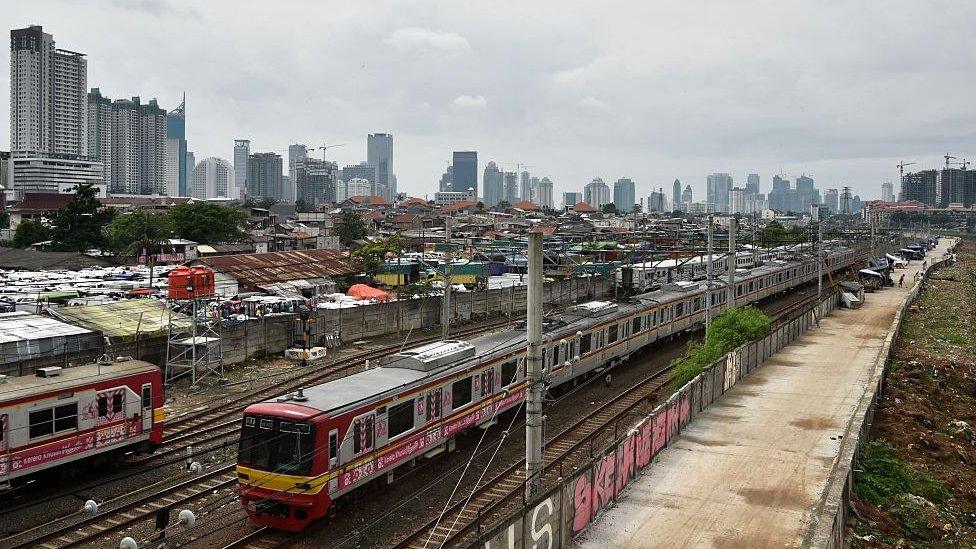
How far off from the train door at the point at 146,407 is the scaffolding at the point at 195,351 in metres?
8.11

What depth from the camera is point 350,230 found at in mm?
87125

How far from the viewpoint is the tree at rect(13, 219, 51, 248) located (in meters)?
70.8

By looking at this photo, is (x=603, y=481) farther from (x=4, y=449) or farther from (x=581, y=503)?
(x=4, y=449)

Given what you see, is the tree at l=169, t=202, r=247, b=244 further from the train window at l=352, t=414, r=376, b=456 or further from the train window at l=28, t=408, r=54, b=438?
the train window at l=352, t=414, r=376, b=456

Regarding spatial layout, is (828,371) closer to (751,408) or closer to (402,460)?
(751,408)

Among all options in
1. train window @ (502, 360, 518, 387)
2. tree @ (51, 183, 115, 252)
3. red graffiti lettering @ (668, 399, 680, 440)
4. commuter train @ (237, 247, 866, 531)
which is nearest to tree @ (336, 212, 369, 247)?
tree @ (51, 183, 115, 252)

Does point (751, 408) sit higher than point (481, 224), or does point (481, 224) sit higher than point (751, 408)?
point (481, 224)

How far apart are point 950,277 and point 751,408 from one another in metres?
65.3

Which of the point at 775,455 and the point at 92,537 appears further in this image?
the point at 775,455

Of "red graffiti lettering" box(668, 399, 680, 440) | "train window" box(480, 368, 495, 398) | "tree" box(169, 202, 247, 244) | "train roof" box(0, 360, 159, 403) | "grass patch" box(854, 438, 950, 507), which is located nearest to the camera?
"train roof" box(0, 360, 159, 403)

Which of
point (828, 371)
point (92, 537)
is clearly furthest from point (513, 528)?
point (828, 371)

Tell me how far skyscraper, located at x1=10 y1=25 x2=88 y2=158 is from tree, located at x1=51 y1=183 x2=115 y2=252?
134857mm

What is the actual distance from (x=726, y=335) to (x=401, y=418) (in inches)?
602

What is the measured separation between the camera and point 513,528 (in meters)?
11.2
